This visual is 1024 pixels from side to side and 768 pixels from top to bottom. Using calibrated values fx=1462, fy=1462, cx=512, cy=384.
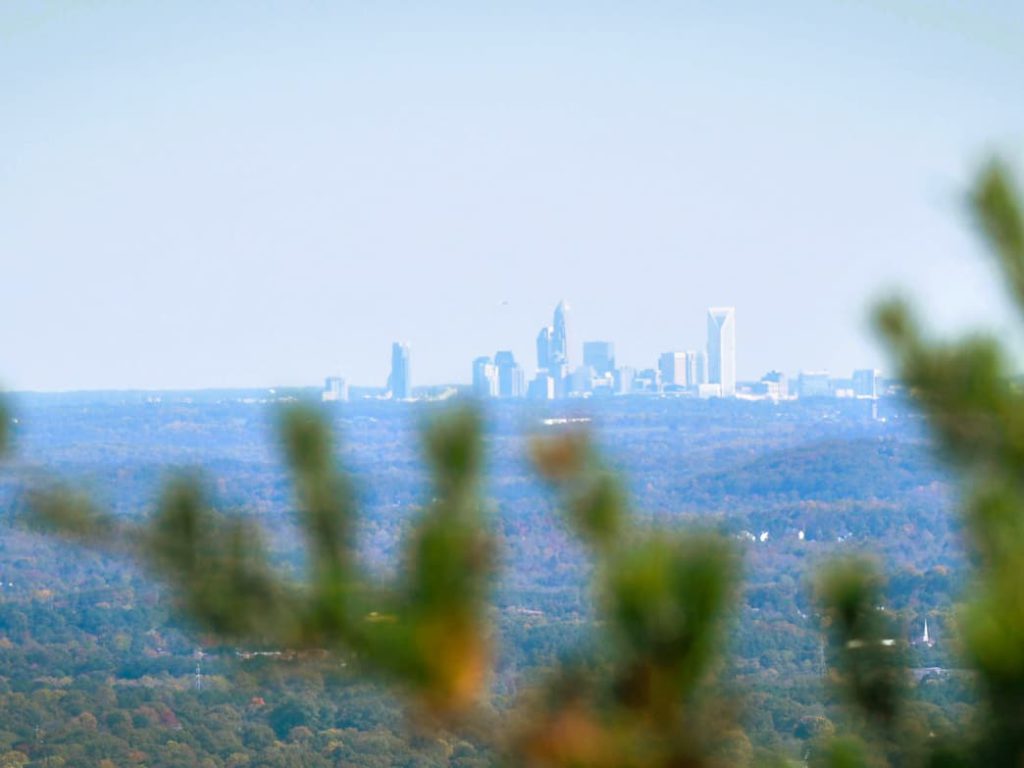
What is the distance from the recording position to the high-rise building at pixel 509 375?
70250 millimetres

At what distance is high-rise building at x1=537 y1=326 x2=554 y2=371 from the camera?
68.8 meters

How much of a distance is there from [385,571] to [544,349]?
69.3 m

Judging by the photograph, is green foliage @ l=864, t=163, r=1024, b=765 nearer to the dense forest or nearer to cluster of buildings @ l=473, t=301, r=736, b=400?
the dense forest

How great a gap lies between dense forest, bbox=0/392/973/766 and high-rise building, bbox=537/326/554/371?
13.4 metres

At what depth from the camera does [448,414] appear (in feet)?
7.02

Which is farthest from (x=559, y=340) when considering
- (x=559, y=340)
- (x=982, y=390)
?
(x=982, y=390)

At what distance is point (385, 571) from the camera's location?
2.35m

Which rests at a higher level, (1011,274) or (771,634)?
(1011,274)

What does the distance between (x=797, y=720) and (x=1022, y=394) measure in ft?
19.6

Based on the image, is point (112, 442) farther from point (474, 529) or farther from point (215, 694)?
point (474, 529)

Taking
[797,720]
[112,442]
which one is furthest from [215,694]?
[112,442]

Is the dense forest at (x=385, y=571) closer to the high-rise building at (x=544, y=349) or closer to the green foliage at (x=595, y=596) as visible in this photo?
the green foliage at (x=595, y=596)

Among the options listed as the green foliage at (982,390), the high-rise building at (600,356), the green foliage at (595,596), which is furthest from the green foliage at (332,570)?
the high-rise building at (600,356)

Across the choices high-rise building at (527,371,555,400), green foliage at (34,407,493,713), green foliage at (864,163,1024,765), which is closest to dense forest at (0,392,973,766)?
green foliage at (34,407,493,713)
